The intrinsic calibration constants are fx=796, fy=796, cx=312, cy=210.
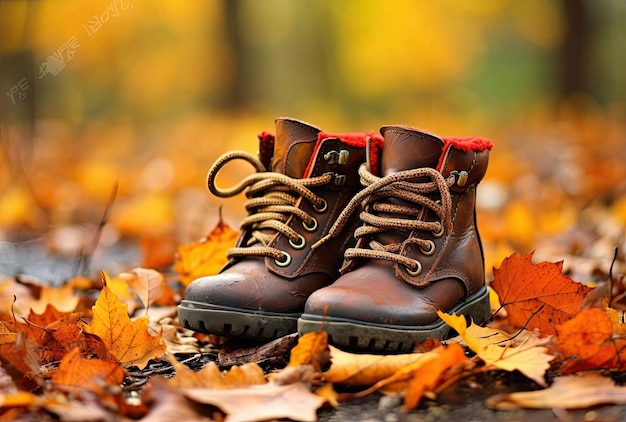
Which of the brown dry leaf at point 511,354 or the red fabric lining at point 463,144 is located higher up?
the red fabric lining at point 463,144

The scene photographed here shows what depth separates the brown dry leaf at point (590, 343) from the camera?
1.63 meters

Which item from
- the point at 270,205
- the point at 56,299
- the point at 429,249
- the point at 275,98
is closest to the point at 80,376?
the point at 270,205

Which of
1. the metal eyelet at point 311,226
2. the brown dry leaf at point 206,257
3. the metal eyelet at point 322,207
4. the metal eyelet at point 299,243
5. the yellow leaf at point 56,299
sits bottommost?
the yellow leaf at point 56,299

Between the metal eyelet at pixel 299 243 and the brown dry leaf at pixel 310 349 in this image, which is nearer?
the brown dry leaf at pixel 310 349

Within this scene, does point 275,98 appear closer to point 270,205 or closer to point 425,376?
point 270,205

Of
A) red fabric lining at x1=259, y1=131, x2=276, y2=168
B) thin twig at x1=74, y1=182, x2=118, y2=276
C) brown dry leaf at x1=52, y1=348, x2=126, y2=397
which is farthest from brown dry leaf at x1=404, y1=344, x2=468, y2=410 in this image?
thin twig at x1=74, y1=182, x2=118, y2=276

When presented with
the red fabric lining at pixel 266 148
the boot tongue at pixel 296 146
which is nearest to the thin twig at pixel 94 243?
the red fabric lining at pixel 266 148

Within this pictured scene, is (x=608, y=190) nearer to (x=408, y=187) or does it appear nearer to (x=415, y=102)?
(x=408, y=187)

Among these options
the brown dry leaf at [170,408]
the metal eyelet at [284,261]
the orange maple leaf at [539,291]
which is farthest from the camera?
the metal eyelet at [284,261]

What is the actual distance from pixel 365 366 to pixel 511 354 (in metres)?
0.32

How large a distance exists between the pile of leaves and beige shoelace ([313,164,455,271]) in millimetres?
202

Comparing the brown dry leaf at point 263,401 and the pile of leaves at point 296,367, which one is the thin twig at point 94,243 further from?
the brown dry leaf at point 263,401

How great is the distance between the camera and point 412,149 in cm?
203

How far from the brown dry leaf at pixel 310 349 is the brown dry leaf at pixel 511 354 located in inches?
10.2
